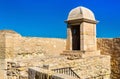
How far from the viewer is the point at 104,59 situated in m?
9.80

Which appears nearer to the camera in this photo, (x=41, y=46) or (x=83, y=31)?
(x=83, y=31)

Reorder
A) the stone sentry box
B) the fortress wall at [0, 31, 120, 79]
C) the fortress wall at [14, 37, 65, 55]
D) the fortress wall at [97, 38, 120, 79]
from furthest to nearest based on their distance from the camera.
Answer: the fortress wall at [97, 38, 120, 79], the stone sentry box, the fortress wall at [14, 37, 65, 55], the fortress wall at [0, 31, 120, 79]

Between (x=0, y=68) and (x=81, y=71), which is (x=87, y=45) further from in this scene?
(x=0, y=68)

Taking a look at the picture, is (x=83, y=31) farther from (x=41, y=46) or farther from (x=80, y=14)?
(x=41, y=46)

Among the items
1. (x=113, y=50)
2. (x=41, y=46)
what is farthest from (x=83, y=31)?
(x=41, y=46)

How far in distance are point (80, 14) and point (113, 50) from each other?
2.60 m

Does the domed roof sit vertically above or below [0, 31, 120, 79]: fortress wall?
above

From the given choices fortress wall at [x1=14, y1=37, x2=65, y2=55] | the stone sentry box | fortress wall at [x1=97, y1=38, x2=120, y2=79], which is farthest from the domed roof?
fortress wall at [x1=14, y1=37, x2=65, y2=55]

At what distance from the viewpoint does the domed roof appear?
10078 mm

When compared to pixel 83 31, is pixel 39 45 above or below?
below

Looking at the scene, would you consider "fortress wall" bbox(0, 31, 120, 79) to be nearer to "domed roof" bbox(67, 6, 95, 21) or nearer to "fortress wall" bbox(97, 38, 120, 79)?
"fortress wall" bbox(97, 38, 120, 79)

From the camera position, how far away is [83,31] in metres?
10.0

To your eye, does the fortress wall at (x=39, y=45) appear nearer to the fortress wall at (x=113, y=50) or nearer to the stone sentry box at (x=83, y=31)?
the stone sentry box at (x=83, y=31)

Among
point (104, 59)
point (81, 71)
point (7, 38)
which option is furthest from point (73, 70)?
point (7, 38)
